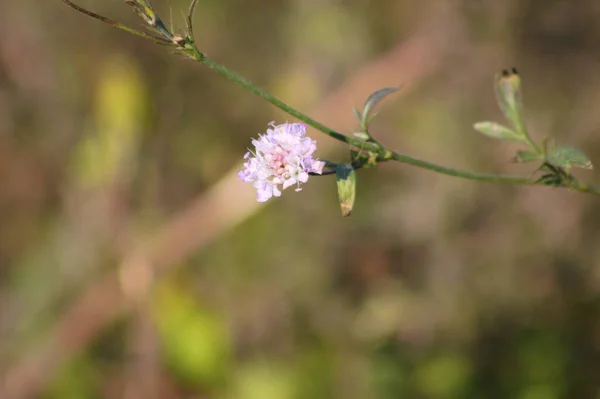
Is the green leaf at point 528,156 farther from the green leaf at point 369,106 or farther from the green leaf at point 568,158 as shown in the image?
the green leaf at point 369,106

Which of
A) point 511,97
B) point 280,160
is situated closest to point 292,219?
point 511,97

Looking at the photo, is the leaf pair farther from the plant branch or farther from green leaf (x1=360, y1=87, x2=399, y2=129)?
green leaf (x1=360, y1=87, x2=399, y2=129)

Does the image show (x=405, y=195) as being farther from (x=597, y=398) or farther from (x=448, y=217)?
(x=597, y=398)

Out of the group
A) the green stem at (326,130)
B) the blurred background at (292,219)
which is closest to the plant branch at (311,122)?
the green stem at (326,130)

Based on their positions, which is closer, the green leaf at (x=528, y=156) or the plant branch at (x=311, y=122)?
the plant branch at (x=311, y=122)

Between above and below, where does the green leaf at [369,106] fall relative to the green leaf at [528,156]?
above

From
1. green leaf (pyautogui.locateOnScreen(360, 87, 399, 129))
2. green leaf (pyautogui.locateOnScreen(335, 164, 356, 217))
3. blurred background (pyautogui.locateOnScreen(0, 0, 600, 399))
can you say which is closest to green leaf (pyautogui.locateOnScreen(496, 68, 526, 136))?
green leaf (pyautogui.locateOnScreen(360, 87, 399, 129))
